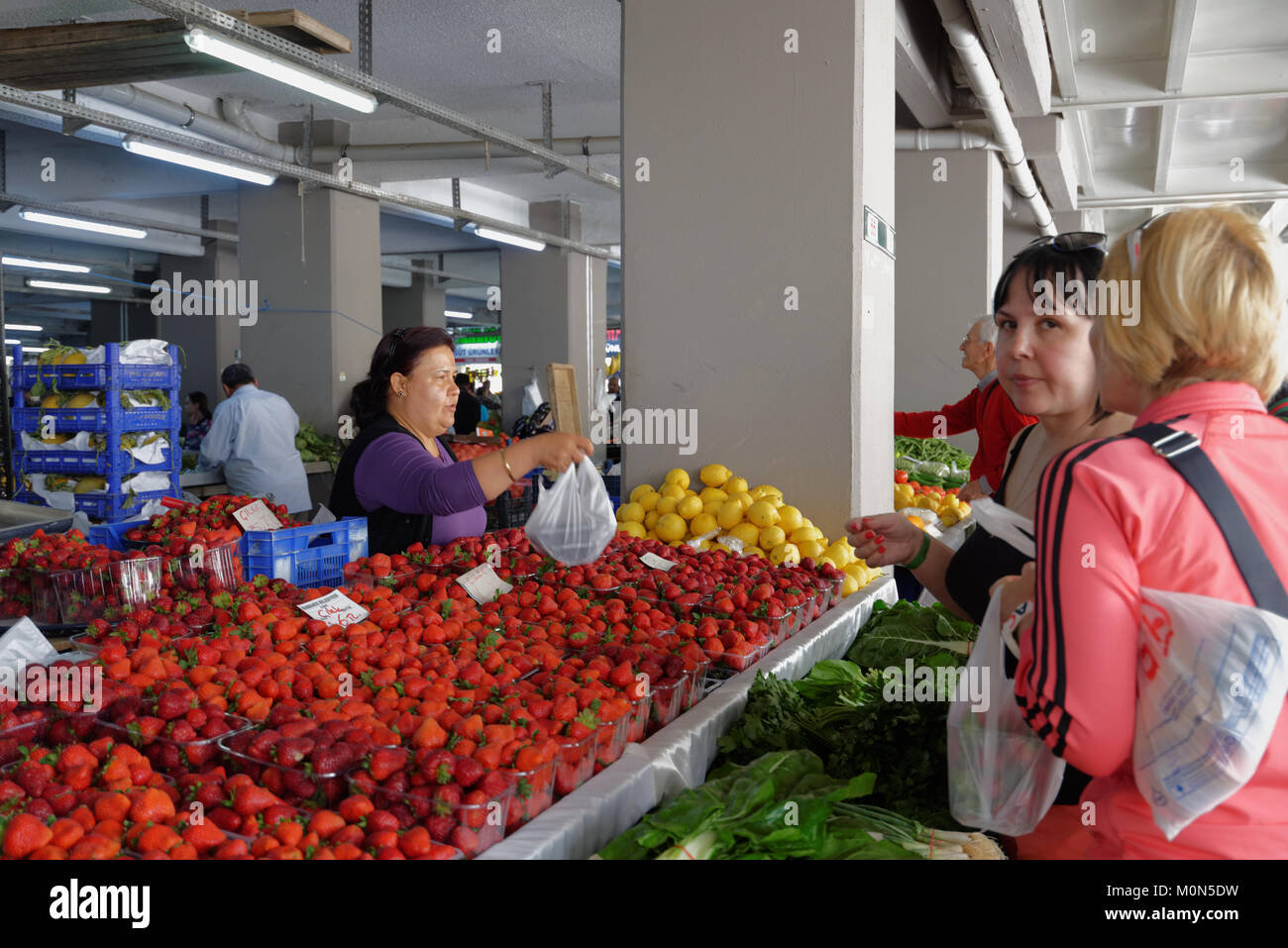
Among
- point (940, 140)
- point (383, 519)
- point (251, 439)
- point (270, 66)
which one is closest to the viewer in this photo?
point (383, 519)

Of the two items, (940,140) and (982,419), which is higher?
(940,140)

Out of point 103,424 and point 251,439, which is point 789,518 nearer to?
point 251,439

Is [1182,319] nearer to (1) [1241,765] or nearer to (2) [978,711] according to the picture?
(1) [1241,765]

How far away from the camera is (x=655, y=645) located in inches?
92.5

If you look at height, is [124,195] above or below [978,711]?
above

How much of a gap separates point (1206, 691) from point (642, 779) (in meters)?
0.97

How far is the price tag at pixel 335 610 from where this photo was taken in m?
2.37

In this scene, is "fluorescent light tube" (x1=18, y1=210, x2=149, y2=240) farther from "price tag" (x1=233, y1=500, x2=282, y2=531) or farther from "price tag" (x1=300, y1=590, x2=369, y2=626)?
"price tag" (x1=300, y1=590, x2=369, y2=626)

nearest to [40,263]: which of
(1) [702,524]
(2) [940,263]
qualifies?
(2) [940,263]

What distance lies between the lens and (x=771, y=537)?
3703mm

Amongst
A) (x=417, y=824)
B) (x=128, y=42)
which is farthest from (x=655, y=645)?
(x=128, y=42)

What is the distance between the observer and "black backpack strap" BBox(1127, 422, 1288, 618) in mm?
1158
